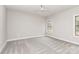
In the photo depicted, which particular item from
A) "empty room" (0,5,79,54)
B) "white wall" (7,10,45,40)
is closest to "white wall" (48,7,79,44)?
"empty room" (0,5,79,54)

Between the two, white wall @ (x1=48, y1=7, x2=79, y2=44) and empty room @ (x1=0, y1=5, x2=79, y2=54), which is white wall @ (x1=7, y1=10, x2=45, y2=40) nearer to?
empty room @ (x1=0, y1=5, x2=79, y2=54)

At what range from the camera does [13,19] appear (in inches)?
207

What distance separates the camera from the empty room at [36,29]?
3326mm

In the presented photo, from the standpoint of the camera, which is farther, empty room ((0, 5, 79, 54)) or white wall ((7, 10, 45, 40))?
white wall ((7, 10, 45, 40))

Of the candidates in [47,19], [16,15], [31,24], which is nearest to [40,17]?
[47,19]

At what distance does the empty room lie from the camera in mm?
3326

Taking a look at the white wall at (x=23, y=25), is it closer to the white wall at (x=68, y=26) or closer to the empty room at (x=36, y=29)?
the empty room at (x=36, y=29)

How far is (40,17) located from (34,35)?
223 cm

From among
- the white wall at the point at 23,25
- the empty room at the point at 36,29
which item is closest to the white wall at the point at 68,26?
the empty room at the point at 36,29

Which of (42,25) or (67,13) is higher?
(67,13)

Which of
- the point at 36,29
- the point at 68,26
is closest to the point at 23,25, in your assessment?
the point at 36,29

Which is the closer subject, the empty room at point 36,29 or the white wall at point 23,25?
the empty room at point 36,29

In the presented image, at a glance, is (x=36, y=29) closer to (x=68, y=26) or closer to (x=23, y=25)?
(x=23, y=25)
